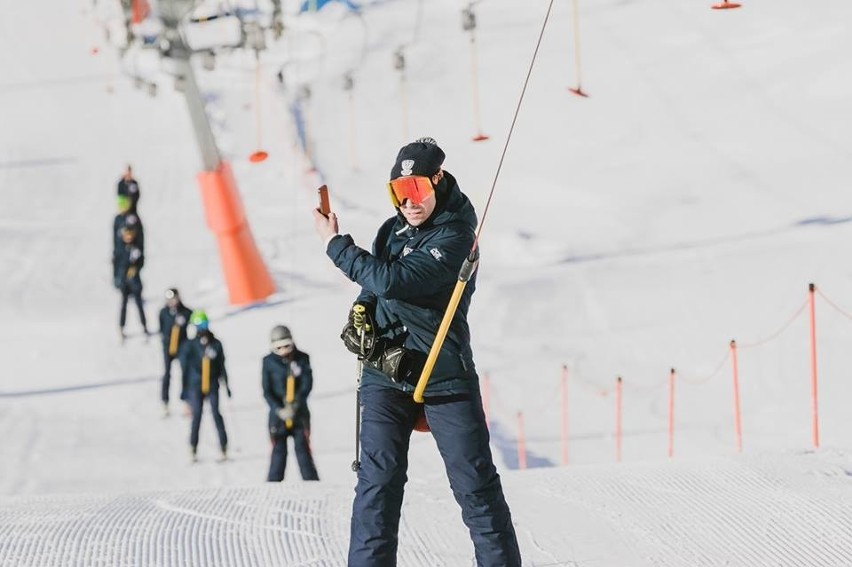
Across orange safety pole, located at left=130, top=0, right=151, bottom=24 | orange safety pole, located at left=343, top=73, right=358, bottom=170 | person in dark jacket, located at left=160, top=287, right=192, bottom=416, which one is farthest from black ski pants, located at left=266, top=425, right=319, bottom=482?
orange safety pole, located at left=130, top=0, right=151, bottom=24

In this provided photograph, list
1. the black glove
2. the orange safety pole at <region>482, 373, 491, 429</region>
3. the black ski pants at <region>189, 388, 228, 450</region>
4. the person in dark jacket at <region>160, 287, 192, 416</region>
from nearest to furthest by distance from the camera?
the black glove → the black ski pants at <region>189, 388, 228, 450</region> → the person in dark jacket at <region>160, 287, 192, 416</region> → the orange safety pole at <region>482, 373, 491, 429</region>

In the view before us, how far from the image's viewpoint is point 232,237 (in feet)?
50.1

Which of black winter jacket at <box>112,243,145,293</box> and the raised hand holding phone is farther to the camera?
black winter jacket at <box>112,243,145,293</box>

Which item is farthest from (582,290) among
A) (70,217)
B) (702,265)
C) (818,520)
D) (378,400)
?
(378,400)

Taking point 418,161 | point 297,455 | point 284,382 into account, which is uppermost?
point 418,161

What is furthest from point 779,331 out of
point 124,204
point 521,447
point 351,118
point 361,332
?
point 351,118

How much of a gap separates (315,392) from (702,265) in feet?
16.4

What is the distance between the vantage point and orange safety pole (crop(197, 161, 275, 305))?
49.8 feet

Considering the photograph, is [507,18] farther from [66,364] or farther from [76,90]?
[66,364]

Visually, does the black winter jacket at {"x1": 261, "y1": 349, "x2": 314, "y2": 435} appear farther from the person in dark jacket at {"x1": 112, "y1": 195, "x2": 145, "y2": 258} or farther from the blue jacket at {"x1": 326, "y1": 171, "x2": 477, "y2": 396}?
the person in dark jacket at {"x1": 112, "y1": 195, "x2": 145, "y2": 258}

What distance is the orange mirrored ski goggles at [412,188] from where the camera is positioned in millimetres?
4457

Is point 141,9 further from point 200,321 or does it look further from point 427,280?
point 427,280

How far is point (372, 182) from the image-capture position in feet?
62.4

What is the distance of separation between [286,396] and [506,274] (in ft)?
22.3
